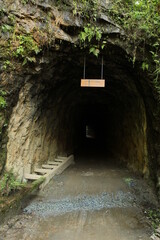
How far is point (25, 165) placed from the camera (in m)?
4.80

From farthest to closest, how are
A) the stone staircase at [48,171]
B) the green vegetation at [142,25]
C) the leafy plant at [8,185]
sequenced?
the stone staircase at [48,171]
the green vegetation at [142,25]
the leafy plant at [8,185]

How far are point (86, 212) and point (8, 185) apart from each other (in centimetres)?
185

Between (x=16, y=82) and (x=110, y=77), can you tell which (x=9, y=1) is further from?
(x=110, y=77)

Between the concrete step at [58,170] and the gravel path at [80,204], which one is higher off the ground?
the concrete step at [58,170]

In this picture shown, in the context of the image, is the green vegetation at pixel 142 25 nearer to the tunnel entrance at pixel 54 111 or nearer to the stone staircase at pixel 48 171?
the tunnel entrance at pixel 54 111

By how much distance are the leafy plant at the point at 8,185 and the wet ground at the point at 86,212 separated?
0.53 meters

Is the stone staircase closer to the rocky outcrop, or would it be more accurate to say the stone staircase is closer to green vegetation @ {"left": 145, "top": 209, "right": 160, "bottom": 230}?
the rocky outcrop

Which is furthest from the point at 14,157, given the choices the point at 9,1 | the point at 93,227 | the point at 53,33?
the point at 9,1

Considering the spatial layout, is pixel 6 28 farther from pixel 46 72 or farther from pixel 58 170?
pixel 58 170

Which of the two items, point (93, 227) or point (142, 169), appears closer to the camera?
point (93, 227)

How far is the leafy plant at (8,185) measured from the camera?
138 inches

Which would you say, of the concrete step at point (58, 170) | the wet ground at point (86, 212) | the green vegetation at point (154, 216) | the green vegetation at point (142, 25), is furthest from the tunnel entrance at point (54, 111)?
the green vegetation at point (154, 216)

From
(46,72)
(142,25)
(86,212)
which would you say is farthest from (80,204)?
(142,25)

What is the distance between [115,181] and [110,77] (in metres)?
3.60
